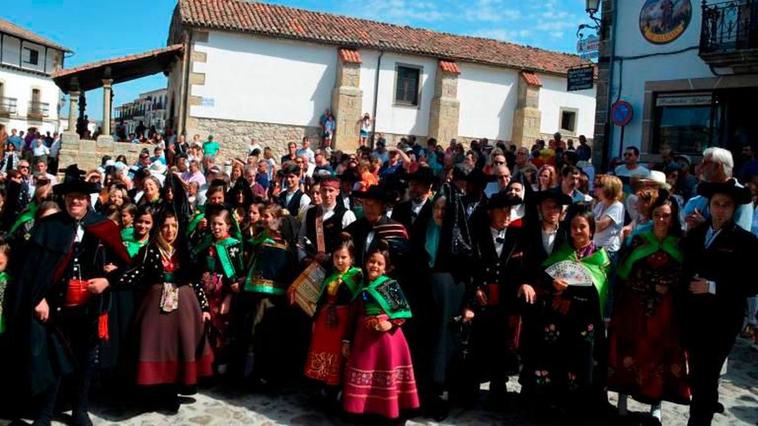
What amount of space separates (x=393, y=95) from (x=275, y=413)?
21359mm

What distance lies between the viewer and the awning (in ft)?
61.7

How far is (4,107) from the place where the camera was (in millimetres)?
44719

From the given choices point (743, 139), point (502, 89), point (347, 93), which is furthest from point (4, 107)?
point (743, 139)

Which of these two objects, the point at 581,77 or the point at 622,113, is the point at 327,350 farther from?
the point at 581,77

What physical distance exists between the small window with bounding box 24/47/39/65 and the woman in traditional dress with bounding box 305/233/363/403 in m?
52.3

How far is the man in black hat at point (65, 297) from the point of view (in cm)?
418

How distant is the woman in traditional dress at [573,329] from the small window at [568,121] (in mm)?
25267

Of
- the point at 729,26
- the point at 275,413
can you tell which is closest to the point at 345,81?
the point at 729,26

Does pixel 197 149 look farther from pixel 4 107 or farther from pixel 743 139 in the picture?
pixel 4 107

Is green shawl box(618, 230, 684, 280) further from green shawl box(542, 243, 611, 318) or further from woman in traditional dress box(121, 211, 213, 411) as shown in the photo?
woman in traditional dress box(121, 211, 213, 411)

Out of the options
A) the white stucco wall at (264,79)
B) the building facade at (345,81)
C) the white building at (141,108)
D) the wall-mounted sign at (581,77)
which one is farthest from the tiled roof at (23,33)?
the wall-mounted sign at (581,77)

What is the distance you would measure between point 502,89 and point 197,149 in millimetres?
15226

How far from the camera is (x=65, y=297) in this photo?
4355mm

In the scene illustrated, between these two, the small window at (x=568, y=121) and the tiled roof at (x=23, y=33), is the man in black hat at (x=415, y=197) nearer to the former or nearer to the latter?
the small window at (x=568, y=121)
